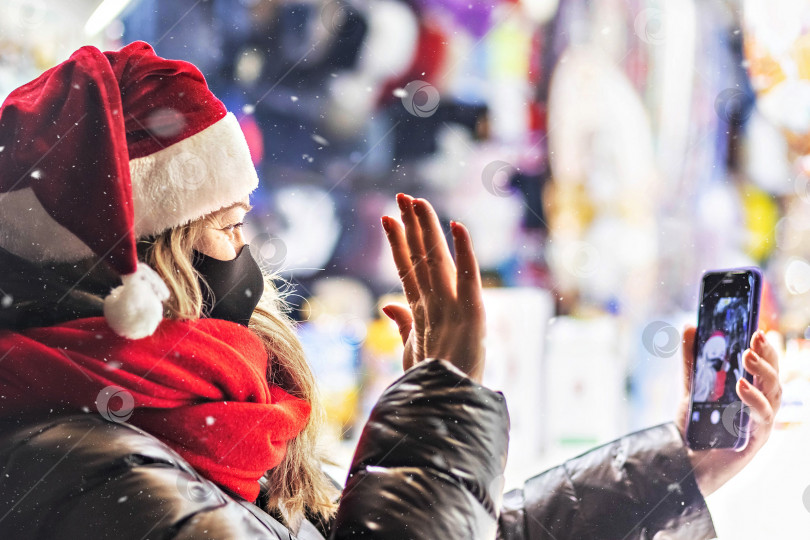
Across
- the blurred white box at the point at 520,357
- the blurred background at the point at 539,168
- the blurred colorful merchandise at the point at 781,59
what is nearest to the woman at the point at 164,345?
the blurred background at the point at 539,168

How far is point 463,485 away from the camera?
39 cm

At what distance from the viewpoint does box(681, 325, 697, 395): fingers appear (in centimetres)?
55

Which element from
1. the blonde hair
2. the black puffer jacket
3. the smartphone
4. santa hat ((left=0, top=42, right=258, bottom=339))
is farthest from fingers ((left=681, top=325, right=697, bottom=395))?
santa hat ((left=0, top=42, right=258, bottom=339))

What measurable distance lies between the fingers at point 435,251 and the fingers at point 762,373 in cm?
29

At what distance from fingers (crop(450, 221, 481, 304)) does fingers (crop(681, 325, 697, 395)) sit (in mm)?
264

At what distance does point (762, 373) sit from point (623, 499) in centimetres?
17

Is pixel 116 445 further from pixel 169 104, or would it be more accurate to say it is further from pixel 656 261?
pixel 656 261

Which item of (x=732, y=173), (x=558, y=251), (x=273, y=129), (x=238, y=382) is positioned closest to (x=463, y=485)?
(x=238, y=382)

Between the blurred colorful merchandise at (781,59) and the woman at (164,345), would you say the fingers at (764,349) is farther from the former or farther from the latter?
the blurred colorful merchandise at (781,59)

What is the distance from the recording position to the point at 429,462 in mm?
391

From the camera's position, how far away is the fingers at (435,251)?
0.40 metres

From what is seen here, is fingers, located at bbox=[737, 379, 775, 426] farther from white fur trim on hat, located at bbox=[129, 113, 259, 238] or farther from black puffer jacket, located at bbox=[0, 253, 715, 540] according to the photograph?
white fur trim on hat, located at bbox=[129, 113, 259, 238]

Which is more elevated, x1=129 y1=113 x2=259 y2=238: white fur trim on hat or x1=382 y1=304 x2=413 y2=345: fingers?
x1=129 y1=113 x2=259 y2=238: white fur trim on hat

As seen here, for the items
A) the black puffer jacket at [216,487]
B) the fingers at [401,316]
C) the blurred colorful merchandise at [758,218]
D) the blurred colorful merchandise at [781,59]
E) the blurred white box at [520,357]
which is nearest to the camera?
the black puffer jacket at [216,487]
